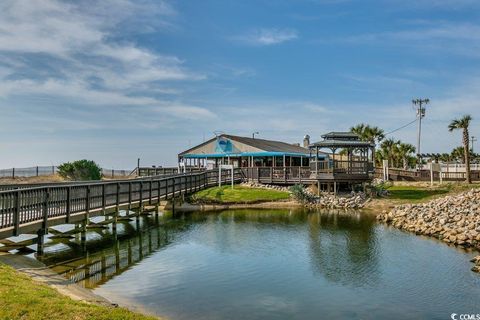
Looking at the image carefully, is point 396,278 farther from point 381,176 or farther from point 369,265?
point 381,176

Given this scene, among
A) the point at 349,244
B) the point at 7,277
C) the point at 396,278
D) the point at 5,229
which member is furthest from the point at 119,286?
the point at 349,244

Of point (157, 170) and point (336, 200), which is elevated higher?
point (157, 170)

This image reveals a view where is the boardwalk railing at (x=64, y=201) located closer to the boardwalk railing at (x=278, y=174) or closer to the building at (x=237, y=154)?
the boardwalk railing at (x=278, y=174)

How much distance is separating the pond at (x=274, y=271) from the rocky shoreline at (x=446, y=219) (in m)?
1.04

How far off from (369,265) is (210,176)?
28.7 metres

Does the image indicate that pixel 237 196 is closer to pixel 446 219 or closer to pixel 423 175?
pixel 446 219

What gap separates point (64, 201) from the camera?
711 inches

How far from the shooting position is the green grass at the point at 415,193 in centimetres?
3619

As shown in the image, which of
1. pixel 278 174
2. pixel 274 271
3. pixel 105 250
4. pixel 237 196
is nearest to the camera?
pixel 274 271

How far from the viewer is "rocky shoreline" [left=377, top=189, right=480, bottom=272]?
816 inches

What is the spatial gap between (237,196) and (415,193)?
51.2ft

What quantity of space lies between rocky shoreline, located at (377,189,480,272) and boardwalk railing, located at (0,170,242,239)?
15.5 m

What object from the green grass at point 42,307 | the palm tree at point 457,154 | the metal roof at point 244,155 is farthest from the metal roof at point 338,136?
the palm tree at point 457,154

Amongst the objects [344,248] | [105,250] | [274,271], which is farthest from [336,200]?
[105,250]
